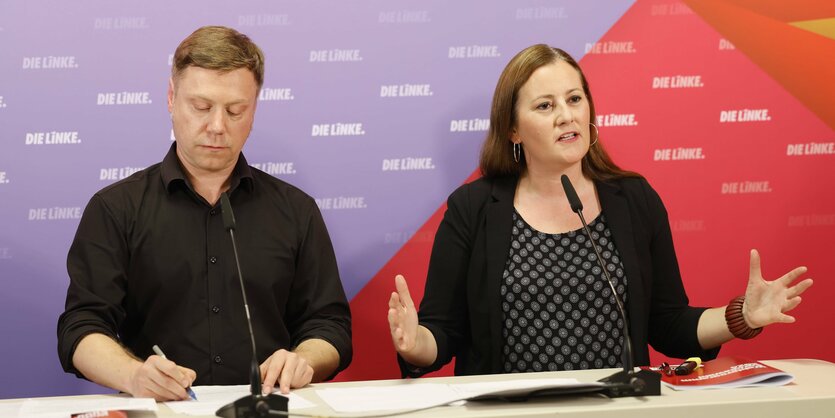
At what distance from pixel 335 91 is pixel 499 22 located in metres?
0.66

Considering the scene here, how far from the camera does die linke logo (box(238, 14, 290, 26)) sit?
11.1 ft

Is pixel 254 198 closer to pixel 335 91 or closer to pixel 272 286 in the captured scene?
pixel 272 286

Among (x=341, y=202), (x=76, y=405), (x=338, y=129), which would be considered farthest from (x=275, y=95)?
(x=76, y=405)

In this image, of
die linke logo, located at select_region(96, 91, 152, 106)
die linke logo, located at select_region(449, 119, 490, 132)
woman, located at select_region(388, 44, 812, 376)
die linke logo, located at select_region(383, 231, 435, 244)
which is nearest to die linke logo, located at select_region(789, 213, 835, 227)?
woman, located at select_region(388, 44, 812, 376)

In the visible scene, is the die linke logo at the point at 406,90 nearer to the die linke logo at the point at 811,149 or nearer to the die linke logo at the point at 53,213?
the die linke logo at the point at 53,213

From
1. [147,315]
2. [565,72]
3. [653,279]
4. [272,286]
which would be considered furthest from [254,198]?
[653,279]

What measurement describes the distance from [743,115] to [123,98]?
2.29m

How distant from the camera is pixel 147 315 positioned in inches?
110

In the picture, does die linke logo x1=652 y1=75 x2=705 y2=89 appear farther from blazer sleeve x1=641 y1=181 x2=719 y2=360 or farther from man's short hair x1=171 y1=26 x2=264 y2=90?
man's short hair x1=171 y1=26 x2=264 y2=90

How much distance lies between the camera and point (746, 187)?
371cm

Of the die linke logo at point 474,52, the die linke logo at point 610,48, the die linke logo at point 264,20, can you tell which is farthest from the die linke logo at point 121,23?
the die linke logo at point 610,48

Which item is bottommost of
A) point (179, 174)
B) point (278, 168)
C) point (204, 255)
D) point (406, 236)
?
point (204, 255)

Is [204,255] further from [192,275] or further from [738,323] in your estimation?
[738,323]

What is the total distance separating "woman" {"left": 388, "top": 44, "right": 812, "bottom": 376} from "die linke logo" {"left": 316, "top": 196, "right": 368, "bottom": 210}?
500mm
